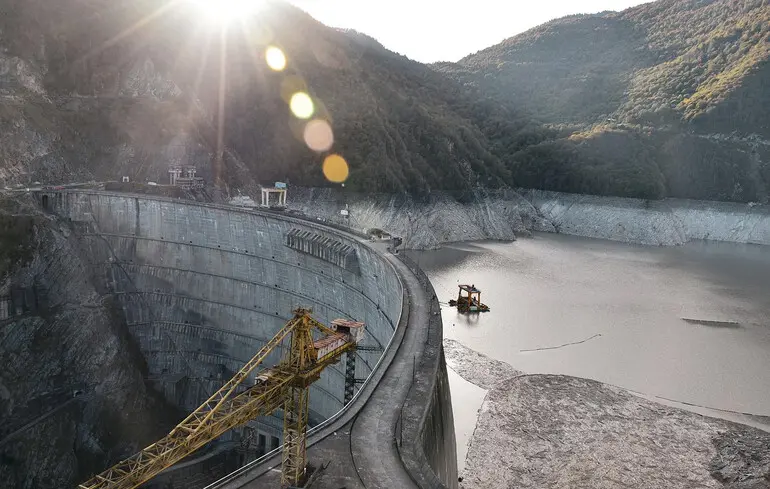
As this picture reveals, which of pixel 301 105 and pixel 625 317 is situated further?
pixel 301 105

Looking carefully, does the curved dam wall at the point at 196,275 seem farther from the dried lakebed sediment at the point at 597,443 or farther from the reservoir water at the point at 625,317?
the dried lakebed sediment at the point at 597,443

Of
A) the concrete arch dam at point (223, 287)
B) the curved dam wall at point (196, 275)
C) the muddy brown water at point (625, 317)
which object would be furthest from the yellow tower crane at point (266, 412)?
the muddy brown water at point (625, 317)

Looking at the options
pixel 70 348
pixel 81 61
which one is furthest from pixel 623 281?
pixel 81 61

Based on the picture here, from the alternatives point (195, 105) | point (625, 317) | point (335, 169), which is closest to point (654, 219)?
point (625, 317)

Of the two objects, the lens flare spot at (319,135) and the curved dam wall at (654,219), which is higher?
the lens flare spot at (319,135)

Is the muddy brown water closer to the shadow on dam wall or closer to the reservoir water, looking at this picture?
the reservoir water

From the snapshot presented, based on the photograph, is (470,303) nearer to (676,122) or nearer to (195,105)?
(195,105)

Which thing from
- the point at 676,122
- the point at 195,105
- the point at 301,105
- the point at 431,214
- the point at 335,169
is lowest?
the point at 431,214
